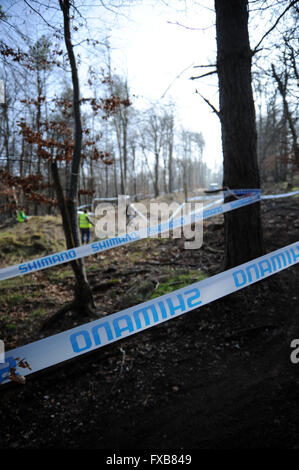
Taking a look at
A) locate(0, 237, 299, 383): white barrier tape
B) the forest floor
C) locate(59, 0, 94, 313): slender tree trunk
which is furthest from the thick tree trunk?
locate(59, 0, 94, 313): slender tree trunk

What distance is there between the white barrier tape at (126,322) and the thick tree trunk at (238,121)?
110cm

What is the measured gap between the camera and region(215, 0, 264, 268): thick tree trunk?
Result: 4.11 metres

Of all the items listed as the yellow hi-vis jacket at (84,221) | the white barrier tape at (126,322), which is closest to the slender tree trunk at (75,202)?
the white barrier tape at (126,322)

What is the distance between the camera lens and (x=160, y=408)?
2748 mm

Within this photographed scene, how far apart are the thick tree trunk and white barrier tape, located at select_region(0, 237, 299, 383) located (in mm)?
1101

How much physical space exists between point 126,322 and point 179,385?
4.12 feet

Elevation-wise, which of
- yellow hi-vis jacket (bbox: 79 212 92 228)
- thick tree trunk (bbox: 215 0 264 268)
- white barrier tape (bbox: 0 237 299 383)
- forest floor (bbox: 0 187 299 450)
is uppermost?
thick tree trunk (bbox: 215 0 264 268)

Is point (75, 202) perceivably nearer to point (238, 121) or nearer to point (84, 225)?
point (238, 121)

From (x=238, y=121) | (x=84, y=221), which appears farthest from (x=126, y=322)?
(x=84, y=221)

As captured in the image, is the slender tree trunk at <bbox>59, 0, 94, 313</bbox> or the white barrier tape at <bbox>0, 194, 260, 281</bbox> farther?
the slender tree trunk at <bbox>59, 0, 94, 313</bbox>

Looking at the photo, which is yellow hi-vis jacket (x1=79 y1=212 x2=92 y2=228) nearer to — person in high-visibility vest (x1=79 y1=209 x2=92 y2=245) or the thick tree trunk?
person in high-visibility vest (x1=79 y1=209 x2=92 y2=245)

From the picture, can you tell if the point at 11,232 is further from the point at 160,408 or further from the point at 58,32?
the point at 160,408

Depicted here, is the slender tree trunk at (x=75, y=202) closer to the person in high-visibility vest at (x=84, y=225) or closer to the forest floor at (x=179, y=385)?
the forest floor at (x=179, y=385)
